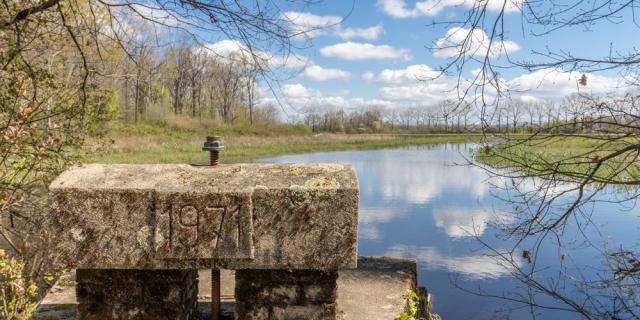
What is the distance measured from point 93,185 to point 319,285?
1415 mm

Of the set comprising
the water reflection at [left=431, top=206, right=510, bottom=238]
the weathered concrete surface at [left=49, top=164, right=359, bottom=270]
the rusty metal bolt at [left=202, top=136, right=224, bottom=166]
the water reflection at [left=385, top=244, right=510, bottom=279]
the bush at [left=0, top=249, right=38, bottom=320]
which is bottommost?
the water reflection at [left=385, top=244, right=510, bottom=279]

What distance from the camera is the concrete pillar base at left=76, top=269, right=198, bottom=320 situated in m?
3.09

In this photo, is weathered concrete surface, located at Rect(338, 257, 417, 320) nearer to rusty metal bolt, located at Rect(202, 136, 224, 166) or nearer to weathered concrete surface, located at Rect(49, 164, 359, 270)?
weathered concrete surface, located at Rect(49, 164, 359, 270)

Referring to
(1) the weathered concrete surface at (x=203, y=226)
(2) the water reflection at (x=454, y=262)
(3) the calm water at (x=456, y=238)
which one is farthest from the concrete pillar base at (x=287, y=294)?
(2) the water reflection at (x=454, y=262)

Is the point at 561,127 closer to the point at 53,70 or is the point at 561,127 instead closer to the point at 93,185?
the point at 93,185

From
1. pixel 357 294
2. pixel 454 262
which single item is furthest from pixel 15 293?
pixel 454 262

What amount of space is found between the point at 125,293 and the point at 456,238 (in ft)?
28.3

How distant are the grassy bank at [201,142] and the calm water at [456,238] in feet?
25.8

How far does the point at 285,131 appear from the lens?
5047 cm

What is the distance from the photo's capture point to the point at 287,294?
122 inches

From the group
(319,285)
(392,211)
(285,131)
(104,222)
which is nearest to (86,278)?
(104,222)

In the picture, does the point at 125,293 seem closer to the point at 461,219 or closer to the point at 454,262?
the point at 454,262

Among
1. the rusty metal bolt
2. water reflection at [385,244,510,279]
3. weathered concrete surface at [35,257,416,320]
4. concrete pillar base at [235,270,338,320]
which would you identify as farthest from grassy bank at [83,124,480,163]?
concrete pillar base at [235,270,338,320]

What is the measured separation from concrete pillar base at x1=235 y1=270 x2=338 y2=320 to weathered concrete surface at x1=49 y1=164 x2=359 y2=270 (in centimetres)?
18
